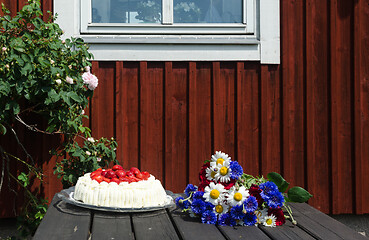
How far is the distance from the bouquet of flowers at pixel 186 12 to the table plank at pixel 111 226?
1.94 m

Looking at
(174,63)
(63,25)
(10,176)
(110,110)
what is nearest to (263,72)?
(174,63)

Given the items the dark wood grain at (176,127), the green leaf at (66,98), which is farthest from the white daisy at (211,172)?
the dark wood grain at (176,127)

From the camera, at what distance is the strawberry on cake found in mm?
1811

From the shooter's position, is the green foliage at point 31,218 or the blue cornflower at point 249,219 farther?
the green foliage at point 31,218

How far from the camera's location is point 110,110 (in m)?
3.15

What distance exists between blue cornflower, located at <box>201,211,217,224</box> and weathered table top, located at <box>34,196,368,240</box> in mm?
29

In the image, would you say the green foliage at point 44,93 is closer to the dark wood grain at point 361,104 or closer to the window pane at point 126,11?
→ the window pane at point 126,11

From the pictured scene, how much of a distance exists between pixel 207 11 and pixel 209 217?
6.86 ft

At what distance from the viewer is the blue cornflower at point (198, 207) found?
166cm

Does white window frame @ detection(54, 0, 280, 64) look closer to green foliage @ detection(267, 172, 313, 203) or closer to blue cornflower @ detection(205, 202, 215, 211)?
green foliage @ detection(267, 172, 313, 203)

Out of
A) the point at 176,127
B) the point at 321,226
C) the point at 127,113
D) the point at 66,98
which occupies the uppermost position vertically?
the point at 66,98

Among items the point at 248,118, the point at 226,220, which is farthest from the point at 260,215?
the point at 248,118

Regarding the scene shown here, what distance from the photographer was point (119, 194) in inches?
71.4

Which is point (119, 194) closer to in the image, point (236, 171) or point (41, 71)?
point (236, 171)
